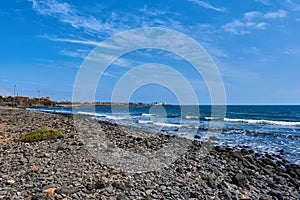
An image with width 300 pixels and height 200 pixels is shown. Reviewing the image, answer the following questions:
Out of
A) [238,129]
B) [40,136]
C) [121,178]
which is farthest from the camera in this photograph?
[238,129]

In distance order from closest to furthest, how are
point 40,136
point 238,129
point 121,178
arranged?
point 121,178 → point 40,136 → point 238,129

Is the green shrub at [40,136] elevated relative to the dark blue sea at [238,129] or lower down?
elevated

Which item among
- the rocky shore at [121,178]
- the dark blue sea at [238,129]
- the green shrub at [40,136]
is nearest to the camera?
the rocky shore at [121,178]

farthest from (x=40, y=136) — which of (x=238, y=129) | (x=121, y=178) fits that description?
(x=238, y=129)

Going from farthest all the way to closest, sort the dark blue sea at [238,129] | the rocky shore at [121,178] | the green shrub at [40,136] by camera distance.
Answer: the dark blue sea at [238,129]
the green shrub at [40,136]
the rocky shore at [121,178]

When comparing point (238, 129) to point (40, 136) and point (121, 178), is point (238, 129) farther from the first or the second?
point (121, 178)

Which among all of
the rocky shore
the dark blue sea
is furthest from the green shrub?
the dark blue sea

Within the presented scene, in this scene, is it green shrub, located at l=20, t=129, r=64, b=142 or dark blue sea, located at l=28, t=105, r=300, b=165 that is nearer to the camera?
green shrub, located at l=20, t=129, r=64, b=142

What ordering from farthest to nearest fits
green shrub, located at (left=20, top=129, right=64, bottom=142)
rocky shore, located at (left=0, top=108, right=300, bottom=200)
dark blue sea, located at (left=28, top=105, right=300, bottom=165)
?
dark blue sea, located at (left=28, top=105, right=300, bottom=165)
green shrub, located at (left=20, top=129, right=64, bottom=142)
rocky shore, located at (left=0, top=108, right=300, bottom=200)

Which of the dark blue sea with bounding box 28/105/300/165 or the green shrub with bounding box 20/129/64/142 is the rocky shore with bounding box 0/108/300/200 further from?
the dark blue sea with bounding box 28/105/300/165

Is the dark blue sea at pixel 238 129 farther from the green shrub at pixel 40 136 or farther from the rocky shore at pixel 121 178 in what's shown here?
→ the green shrub at pixel 40 136

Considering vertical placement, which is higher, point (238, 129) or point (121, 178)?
point (121, 178)

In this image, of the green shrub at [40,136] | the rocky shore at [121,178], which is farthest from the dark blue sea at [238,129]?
the green shrub at [40,136]

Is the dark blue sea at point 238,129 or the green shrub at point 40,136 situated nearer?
the green shrub at point 40,136
